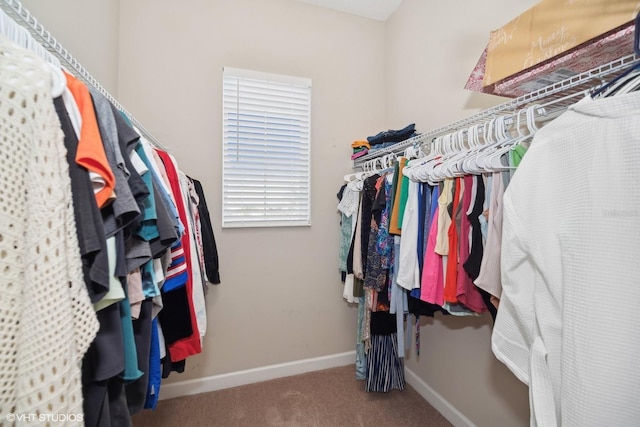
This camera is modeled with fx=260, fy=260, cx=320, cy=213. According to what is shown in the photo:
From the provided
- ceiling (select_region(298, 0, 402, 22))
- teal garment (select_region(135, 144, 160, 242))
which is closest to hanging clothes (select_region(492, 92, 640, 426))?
teal garment (select_region(135, 144, 160, 242))

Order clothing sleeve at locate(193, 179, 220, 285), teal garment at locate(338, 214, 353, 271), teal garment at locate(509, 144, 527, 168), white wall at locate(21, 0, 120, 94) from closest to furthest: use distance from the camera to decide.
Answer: teal garment at locate(509, 144, 527, 168) → white wall at locate(21, 0, 120, 94) → clothing sleeve at locate(193, 179, 220, 285) → teal garment at locate(338, 214, 353, 271)

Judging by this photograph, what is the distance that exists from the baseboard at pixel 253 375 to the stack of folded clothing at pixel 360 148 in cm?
166

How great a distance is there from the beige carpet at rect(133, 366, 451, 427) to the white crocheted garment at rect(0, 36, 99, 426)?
152 cm

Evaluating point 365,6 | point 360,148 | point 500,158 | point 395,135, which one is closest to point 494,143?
point 500,158

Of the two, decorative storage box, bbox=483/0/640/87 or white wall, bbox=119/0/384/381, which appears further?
white wall, bbox=119/0/384/381

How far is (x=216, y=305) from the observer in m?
1.93

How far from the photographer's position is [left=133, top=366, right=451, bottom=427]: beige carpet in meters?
1.60

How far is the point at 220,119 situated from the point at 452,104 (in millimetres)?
1584

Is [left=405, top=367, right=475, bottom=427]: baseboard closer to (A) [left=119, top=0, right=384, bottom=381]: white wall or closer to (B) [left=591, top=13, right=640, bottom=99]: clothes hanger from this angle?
(A) [left=119, top=0, right=384, bottom=381]: white wall

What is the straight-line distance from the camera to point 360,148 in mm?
2111

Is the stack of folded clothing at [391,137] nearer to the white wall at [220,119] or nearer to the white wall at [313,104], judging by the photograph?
the white wall at [313,104]

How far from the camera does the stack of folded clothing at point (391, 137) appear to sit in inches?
68.2

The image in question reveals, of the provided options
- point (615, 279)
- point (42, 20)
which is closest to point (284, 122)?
point (42, 20)

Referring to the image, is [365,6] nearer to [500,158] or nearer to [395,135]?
[395,135]
